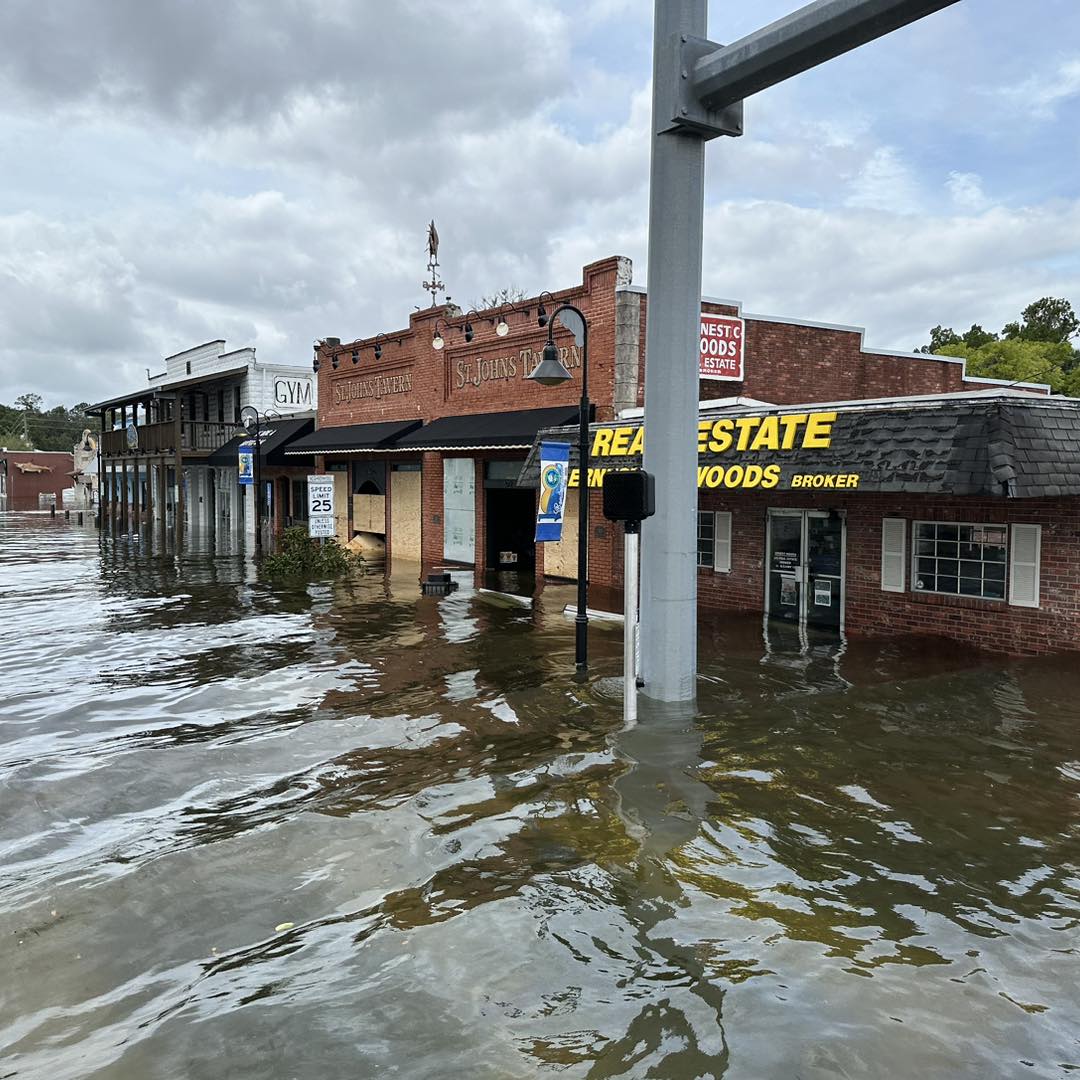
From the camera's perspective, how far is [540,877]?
5.45 metres

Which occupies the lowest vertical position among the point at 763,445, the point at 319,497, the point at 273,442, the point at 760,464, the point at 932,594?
the point at 932,594

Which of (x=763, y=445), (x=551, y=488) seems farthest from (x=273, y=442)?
(x=763, y=445)

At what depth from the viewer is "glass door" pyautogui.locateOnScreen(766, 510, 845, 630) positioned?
14.2 meters

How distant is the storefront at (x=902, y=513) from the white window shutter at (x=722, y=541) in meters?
0.03

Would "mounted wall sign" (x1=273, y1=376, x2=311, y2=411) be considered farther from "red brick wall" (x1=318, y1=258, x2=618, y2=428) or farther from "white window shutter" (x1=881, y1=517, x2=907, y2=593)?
"white window shutter" (x1=881, y1=517, x2=907, y2=593)

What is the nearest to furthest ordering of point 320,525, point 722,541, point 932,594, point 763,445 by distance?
1. point 932,594
2. point 763,445
3. point 722,541
4. point 320,525

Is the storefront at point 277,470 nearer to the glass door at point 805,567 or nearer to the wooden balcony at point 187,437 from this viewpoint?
the wooden balcony at point 187,437

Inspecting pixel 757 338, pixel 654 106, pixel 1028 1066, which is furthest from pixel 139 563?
pixel 1028 1066

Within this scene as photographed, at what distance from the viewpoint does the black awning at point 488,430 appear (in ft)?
63.6

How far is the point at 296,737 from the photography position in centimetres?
862

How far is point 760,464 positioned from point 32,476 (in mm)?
86062

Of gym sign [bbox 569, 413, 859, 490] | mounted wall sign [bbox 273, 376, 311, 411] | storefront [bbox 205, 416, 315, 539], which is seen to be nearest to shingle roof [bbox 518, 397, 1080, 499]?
gym sign [bbox 569, 413, 859, 490]

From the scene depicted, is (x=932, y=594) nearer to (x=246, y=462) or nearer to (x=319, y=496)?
(x=319, y=496)

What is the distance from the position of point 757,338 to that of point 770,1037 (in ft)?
57.4
